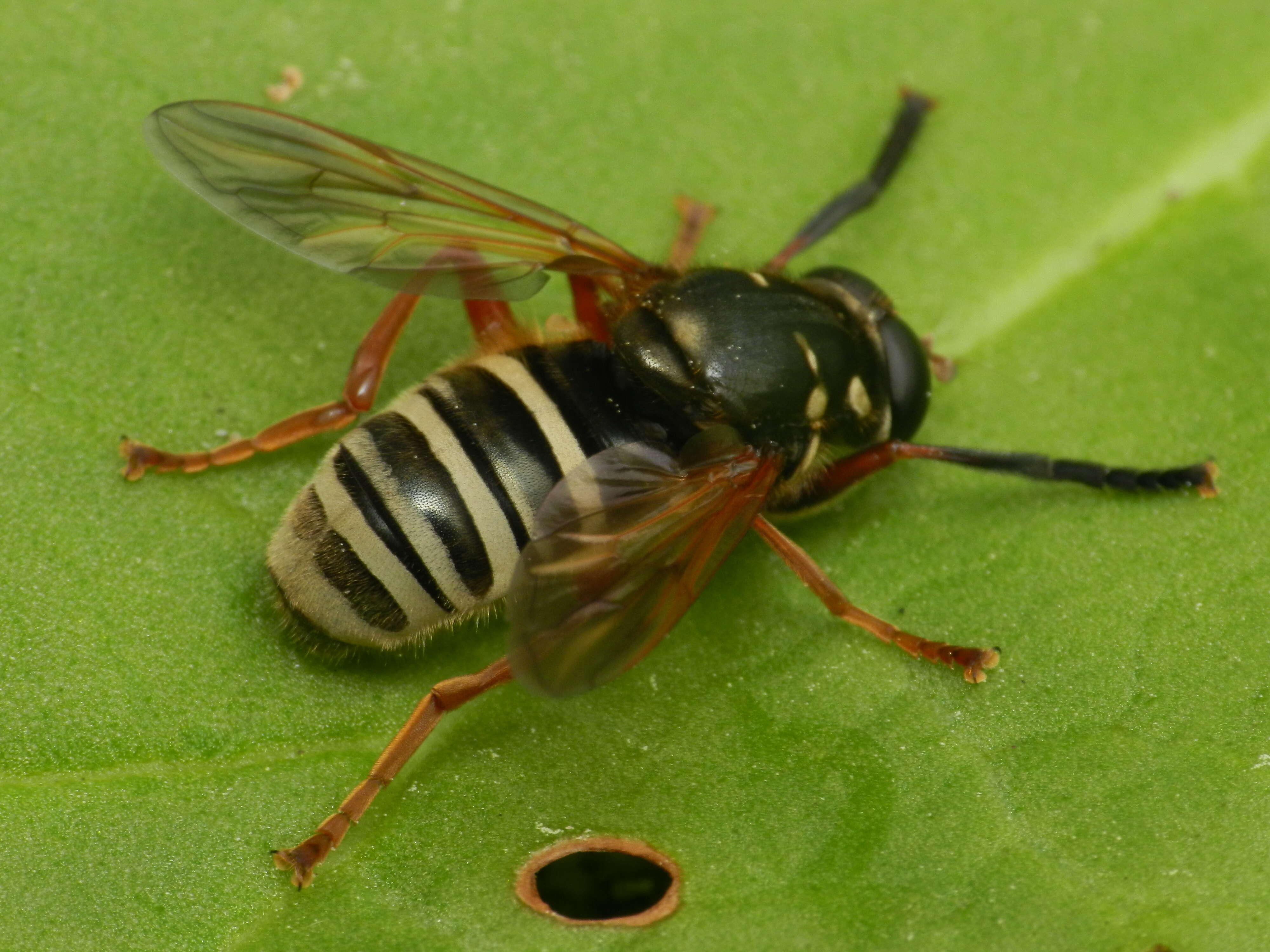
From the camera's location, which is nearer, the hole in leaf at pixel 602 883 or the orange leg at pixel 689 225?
the hole in leaf at pixel 602 883

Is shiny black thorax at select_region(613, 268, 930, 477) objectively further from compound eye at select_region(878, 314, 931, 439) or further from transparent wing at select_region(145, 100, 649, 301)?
transparent wing at select_region(145, 100, 649, 301)

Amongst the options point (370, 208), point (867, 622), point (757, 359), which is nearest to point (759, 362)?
point (757, 359)

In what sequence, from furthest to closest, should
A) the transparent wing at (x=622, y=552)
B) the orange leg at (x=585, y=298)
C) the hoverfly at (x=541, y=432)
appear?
the orange leg at (x=585, y=298), the hoverfly at (x=541, y=432), the transparent wing at (x=622, y=552)

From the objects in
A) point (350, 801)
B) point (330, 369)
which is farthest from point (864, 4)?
point (350, 801)

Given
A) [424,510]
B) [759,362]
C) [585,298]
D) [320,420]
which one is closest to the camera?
[424,510]

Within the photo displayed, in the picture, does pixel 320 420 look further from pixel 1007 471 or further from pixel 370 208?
pixel 1007 471

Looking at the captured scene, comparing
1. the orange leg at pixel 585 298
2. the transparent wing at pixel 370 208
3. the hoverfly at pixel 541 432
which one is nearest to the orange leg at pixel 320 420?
the hoverfly at pixel 541 432

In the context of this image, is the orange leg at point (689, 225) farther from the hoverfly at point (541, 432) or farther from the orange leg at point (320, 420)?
the orange leg at point (320, 420)
